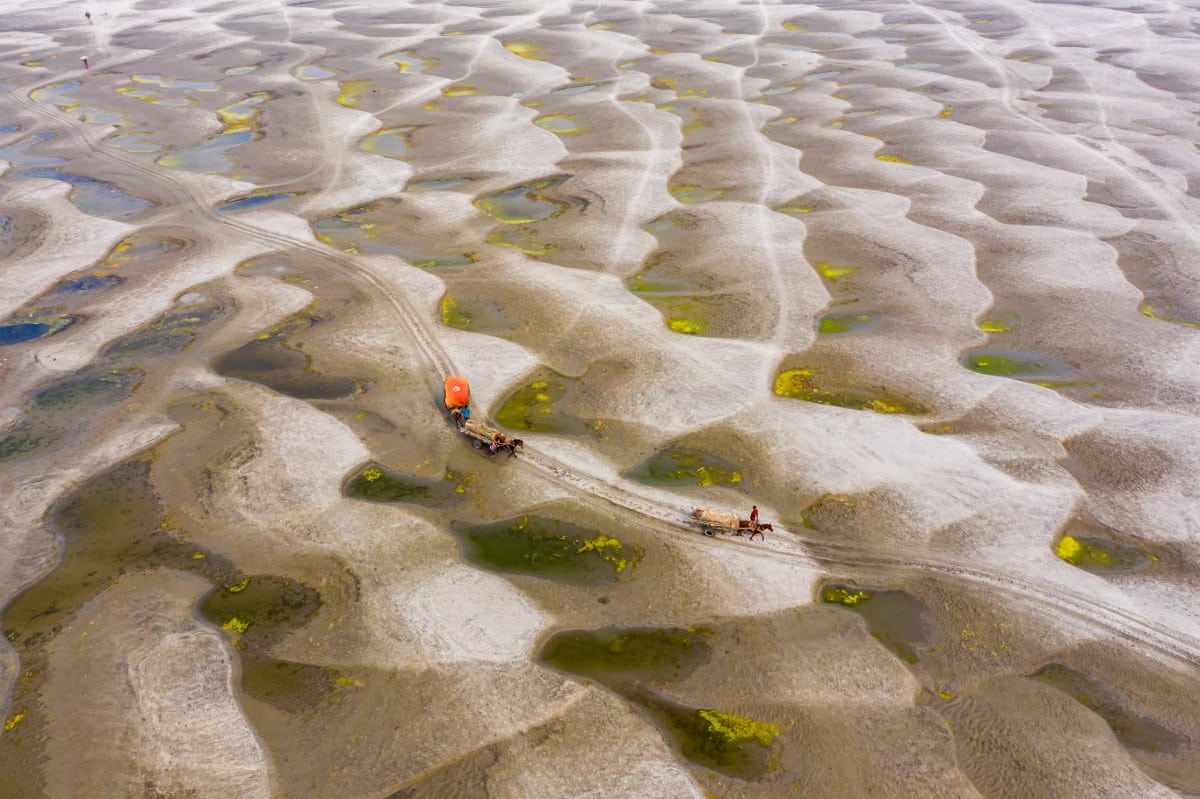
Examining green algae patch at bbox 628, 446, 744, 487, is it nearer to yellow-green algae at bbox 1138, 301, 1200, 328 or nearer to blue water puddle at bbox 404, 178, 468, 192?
yellow-green algae at bbox 1138, 301, 1200, 328

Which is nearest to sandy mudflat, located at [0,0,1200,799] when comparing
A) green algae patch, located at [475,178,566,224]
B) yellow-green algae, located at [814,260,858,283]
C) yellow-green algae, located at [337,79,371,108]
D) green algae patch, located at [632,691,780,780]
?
green algae patch, located at [632,691,780,780]

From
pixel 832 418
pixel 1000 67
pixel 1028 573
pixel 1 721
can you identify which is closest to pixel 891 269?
pixel 832 418

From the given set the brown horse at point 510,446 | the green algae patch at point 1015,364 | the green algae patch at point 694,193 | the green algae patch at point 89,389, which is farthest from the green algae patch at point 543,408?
the green algae patch at point 694,193

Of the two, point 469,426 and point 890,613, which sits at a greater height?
point 469,426

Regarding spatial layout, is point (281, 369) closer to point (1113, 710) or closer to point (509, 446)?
point (509, 446)

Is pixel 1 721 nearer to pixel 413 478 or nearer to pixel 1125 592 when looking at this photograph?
pixel 413 478

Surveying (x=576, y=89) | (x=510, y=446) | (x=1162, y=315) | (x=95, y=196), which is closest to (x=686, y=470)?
(x=510, y=446)
